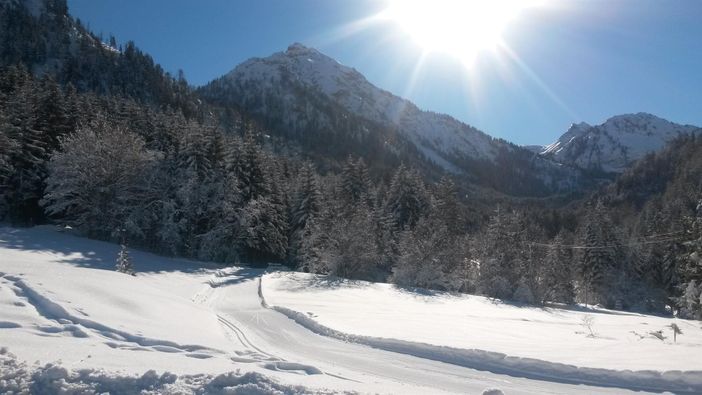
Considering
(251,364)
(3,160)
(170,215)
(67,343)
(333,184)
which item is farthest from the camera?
(333,184)

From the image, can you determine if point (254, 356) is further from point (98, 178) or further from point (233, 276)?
point (98, 178)

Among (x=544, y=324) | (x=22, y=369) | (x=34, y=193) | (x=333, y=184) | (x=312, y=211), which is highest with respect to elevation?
(x=333, y=184)

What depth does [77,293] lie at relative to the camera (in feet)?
42.2

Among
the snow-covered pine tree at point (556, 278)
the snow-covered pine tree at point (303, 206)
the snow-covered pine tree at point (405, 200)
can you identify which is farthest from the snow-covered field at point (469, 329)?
the snow-covered pine tree at point (405, 200)

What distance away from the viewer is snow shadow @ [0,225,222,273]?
25203 mm

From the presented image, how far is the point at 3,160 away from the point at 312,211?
970 inches

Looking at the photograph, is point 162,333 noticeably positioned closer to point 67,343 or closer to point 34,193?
point 67,343

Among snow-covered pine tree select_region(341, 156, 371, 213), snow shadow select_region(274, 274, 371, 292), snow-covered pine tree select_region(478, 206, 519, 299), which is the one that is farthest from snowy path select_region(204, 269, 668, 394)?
snow-covered pine tree select_region(341, 156, 371, 213)

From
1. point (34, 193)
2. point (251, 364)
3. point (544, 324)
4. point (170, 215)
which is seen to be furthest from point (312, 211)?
point (251, 364)

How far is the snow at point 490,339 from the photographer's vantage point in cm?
1030

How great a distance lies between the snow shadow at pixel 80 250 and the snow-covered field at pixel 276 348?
7.37m

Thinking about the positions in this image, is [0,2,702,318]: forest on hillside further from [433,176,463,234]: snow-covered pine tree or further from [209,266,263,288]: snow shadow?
[209,266,263,288]: snow shadow

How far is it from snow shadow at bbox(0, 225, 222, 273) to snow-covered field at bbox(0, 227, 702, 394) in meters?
7.37

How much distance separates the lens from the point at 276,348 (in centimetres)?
1205
